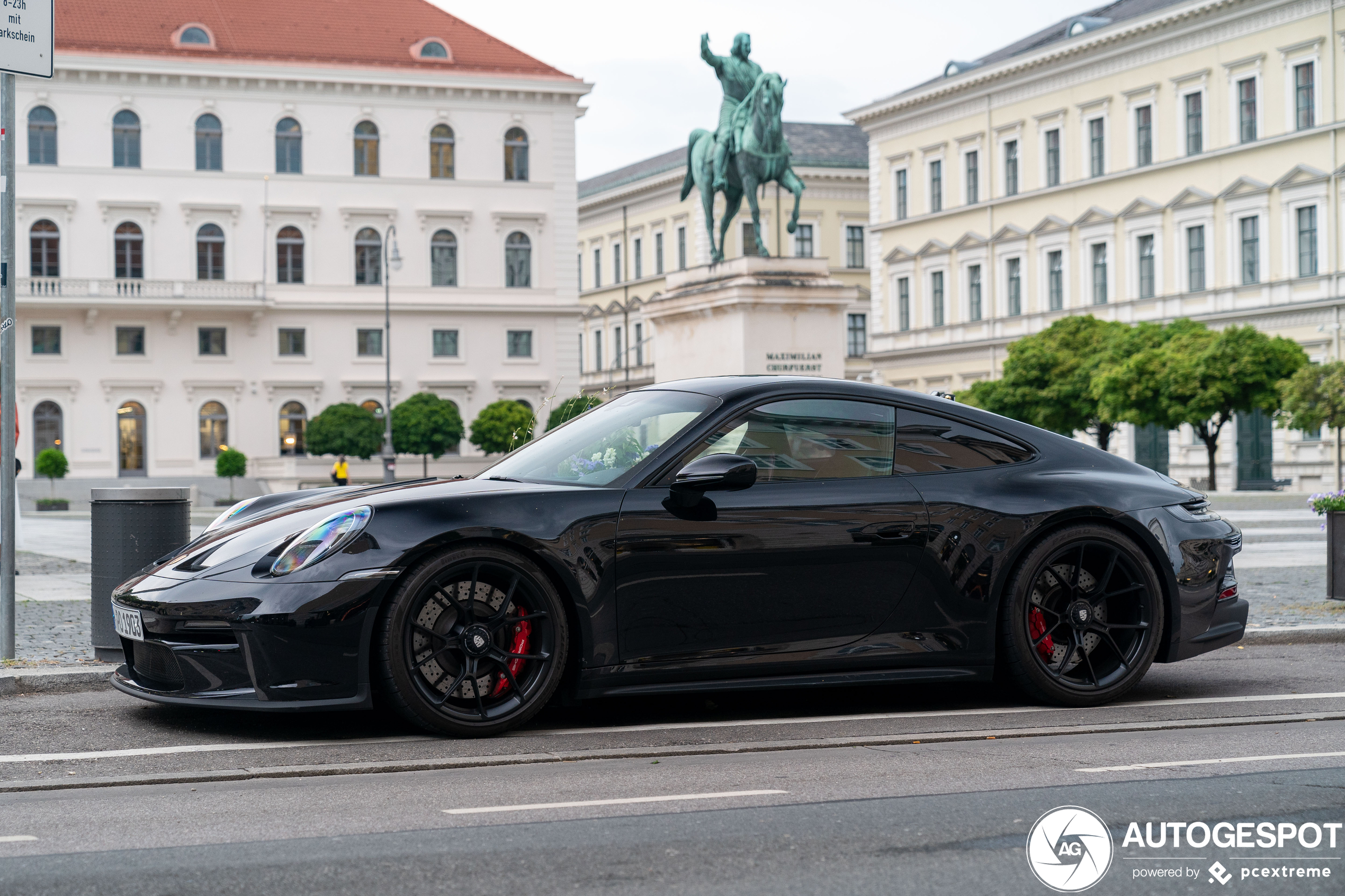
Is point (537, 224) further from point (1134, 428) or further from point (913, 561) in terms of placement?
point (913, 561)

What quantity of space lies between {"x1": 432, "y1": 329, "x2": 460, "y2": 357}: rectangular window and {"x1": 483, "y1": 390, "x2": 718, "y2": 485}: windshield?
6324 centimetres

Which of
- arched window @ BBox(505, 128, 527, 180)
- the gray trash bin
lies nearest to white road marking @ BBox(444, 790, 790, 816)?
the gray trash bin

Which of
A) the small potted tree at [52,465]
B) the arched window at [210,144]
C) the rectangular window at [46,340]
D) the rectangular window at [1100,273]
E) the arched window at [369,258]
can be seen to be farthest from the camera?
the arched window at [369,258]

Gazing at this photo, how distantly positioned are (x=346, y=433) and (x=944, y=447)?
5525cm

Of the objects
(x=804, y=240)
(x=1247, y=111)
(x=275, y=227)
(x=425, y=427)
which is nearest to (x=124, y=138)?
(x=275, y=227)

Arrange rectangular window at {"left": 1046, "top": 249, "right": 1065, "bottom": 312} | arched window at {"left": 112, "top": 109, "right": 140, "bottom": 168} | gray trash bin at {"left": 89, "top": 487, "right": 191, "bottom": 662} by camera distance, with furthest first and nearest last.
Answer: arched window at {"left": 112, "top": 109, "right": 140, "bottom": 168} < rectangular window at {"left": 1046, "top": 249, "right": 1065, "bottom": 312} < gray trash bin at {"left": 89, "top": 487, "right": 191, "bottom": 662}

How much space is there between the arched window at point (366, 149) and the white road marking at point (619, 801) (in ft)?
218

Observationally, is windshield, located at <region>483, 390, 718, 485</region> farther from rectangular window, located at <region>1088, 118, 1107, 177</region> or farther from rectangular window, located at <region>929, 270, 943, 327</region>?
rectangular window, located at <region>929, 270, 943, 327</region>

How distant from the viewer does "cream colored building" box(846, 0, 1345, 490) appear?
175 feet

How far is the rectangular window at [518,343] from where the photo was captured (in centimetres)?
7062

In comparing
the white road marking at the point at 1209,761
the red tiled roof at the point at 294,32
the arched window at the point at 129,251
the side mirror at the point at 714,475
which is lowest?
the white road marking at the point at 1209,761

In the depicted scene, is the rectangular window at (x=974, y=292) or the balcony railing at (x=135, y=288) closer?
the balcony railing at (x=135, y=288)

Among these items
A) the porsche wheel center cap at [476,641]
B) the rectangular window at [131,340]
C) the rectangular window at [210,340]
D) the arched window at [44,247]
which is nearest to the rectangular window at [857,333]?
the rectangular window at [210,340]

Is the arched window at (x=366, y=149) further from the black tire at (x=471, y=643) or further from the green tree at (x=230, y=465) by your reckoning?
the black tire at (x=471, y=643)
